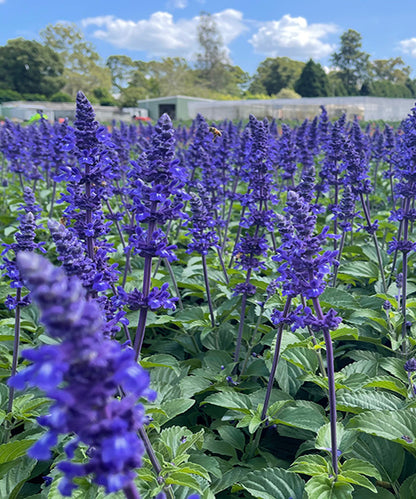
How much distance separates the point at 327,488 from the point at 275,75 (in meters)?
136

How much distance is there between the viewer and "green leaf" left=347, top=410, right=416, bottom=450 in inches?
132

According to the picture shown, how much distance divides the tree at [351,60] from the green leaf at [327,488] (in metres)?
130

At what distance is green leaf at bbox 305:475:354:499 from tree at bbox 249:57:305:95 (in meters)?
127

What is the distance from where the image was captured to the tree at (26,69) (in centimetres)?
9856

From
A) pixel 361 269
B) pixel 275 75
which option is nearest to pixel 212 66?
pixel 275 75

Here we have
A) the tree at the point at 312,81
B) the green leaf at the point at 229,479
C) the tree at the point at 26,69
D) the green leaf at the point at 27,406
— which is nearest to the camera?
the green leaf at the point at 229,479

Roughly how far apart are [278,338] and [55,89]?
108301mm

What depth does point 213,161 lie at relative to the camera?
382 inches

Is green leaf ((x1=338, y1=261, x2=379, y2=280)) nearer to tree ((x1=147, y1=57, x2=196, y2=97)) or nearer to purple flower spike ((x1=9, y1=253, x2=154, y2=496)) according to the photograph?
purple flower spike ((x1=9, y1=253, x2=154, y2=496))

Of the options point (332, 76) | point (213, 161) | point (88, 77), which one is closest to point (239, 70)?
point (332, 76)

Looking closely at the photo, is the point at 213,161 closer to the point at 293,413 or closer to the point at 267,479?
the point at 293,413

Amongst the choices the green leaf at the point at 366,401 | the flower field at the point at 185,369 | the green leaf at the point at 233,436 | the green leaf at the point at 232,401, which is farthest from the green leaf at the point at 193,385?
the green leaf at the point at 366,401

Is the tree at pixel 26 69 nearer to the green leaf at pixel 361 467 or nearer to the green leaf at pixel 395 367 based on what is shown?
the green leaf at pixel 395 367

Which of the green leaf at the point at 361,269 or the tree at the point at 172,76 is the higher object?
the tree at the point at 172,76
